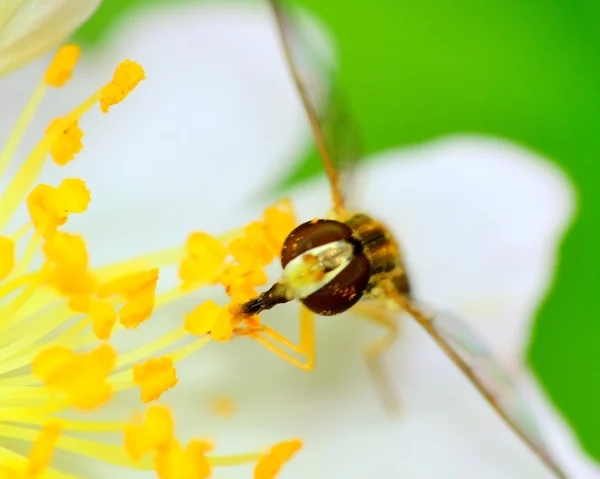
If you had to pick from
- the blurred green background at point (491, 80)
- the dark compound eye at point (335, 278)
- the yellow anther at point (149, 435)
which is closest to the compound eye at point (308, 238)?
the dark compound eye at point (335, 278)

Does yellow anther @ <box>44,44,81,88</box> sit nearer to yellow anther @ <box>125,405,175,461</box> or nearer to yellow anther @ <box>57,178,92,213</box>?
yellow anther @ <box>57,178,92,213</box>

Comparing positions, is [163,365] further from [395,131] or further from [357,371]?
[395,131]

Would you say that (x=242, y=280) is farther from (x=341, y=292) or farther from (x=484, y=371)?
(x=484, y=371)

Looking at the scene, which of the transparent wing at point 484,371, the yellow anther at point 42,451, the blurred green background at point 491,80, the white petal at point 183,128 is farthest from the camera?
the blurred green background at point 491,80

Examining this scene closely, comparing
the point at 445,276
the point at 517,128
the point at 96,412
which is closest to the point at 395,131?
the point at 517,128

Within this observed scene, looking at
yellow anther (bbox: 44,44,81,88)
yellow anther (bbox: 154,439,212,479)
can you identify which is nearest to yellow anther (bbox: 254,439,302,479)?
yellow anther (bbox: 154,439,212,479)

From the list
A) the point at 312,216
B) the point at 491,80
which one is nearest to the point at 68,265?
the point at 312,216

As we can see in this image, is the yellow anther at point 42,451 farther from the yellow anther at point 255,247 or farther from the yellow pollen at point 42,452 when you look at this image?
the yellow anther at point 255,247
